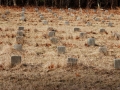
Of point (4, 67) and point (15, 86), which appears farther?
point (4, 67)

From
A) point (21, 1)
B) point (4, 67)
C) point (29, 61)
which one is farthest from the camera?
point (21, 1)

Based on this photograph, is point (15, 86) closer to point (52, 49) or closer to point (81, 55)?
point (81, 55)

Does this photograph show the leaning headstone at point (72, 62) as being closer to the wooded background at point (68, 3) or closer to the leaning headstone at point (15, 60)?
the leaning headstone at point (15, 60)

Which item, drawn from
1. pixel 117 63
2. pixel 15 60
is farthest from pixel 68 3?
pixel 117 63

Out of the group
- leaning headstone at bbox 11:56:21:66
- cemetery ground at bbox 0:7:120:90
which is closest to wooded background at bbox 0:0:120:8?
cemetery ground at bbox 0:7:120:90

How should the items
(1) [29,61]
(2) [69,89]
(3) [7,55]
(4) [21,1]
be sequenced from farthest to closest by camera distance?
1. (4) [21,1]
2. (3) [7,55]
3. (1) [29,61]
4. (2) [69,89]

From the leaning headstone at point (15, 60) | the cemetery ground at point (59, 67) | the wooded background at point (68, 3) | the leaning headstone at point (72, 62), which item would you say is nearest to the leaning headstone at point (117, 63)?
the cemetery ground at point (59, 67)

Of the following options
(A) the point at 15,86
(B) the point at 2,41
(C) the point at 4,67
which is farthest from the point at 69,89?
(B) the point at 2,41

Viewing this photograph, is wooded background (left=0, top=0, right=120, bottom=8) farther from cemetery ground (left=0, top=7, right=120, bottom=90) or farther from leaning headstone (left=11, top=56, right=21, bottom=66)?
leaning headstone (left=11, top=56, right=21, bottom=66)

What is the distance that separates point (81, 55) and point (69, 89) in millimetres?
3217

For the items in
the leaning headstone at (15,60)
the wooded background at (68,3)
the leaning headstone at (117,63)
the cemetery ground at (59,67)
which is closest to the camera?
the cemetery ground at (59,67)

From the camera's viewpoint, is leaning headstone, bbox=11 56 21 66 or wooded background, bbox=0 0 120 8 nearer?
leaning headstone, bbox=11 56 21 66

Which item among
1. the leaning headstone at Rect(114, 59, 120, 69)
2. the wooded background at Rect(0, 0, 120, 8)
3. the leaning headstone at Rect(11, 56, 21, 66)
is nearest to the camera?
the leaning headstone at Rect(114, 59, 120, 69)

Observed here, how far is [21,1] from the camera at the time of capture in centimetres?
3666
